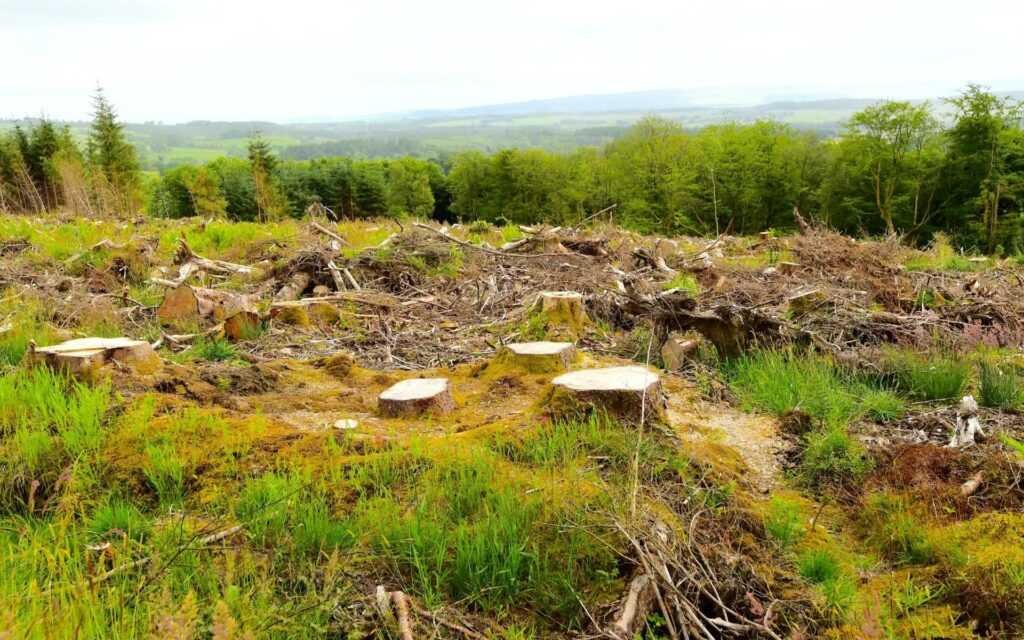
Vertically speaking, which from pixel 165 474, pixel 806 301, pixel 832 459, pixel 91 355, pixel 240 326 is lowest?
pixel 832 459

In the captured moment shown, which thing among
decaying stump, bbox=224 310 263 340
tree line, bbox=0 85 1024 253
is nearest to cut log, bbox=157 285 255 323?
decaying stump, bbox=224 310 263 340

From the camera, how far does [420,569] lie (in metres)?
2.54

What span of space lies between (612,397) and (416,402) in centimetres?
148

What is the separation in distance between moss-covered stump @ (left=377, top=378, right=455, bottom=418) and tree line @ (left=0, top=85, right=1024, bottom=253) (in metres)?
18.1

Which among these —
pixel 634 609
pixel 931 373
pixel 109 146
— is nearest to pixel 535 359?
pixel 634 609

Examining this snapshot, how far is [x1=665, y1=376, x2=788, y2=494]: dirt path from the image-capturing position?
4.04 m

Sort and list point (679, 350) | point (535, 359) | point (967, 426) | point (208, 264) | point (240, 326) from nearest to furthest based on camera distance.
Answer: point (967, 426) < point (535, 359) < point (679, 350) < point (240, 326) < point (208, 264)

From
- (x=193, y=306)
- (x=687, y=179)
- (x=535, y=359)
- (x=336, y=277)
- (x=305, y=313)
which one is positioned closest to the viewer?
(x=535, y=359)

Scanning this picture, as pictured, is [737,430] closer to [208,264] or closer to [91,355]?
[91,355]

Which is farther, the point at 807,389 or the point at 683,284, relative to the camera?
the point at 683,284

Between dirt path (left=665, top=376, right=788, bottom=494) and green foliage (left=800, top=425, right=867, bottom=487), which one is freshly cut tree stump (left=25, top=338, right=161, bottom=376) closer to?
dirt path (left=665, top=376, right=788, bottom=494)

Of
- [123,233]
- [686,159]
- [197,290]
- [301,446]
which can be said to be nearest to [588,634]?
[301,446]

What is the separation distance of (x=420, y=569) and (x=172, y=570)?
950 mm

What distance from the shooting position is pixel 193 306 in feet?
23.6
